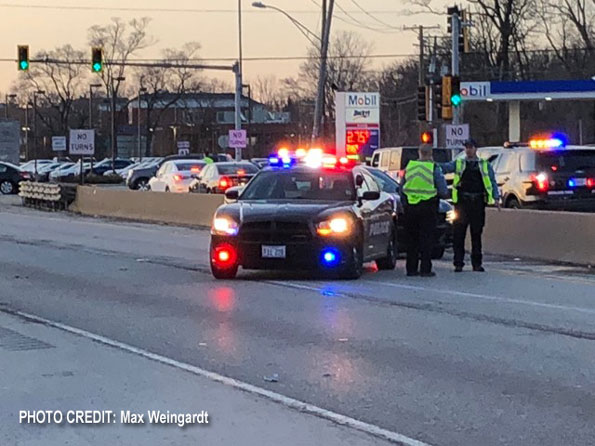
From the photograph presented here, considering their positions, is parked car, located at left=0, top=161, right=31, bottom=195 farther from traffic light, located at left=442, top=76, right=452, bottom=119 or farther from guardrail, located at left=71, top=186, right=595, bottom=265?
guardrail, located at left=71, top=186, right=595, bottom=265

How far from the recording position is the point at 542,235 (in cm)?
1864

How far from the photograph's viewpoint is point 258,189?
1565 cm

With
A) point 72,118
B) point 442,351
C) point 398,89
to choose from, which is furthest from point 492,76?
point 72,118

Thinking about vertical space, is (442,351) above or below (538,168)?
below

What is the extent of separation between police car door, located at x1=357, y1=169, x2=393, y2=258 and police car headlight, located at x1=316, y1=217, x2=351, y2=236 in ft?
2.29

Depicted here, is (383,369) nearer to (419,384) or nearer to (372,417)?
(419,384)

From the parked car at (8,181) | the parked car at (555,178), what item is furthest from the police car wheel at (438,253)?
the parked car at (8,181)

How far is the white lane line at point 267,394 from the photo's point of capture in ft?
22.3

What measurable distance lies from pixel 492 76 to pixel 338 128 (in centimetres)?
4205

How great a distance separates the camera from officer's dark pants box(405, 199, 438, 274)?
15.3 m

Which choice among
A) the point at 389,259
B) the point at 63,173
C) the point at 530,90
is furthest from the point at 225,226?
the point at 63,173

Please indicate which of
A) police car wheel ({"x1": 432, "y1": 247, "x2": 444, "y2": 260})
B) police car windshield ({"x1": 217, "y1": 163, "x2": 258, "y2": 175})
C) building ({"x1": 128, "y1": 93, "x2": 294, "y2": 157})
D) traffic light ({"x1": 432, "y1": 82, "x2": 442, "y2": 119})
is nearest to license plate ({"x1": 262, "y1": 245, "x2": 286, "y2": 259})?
police car wheel ({"x1": 432, "y1": 247, "x2": 444, "y2": 260})

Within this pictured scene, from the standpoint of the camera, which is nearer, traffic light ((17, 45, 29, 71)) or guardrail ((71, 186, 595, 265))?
guardrail ((71, 186, 595, 265))

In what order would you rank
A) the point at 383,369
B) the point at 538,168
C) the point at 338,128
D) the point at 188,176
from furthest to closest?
1. the point at 188,176
2. the point at 338,128
3. the point at 538,168
4. the point at 383,369
